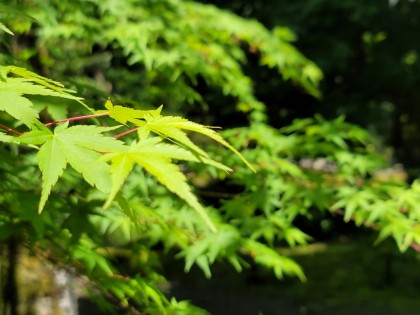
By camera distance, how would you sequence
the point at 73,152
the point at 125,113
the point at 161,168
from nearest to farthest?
→ the point at 161,168
the point at 73,152
the point at 125,113

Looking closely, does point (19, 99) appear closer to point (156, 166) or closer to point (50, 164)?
point (50, 164)

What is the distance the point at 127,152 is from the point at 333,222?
13.1m

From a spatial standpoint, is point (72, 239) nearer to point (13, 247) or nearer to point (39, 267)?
point (13, 247)

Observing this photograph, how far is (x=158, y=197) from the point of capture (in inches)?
119

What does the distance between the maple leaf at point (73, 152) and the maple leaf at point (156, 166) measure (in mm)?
55

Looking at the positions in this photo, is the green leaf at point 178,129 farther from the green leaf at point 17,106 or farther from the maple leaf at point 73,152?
the green leaf at point 17,106

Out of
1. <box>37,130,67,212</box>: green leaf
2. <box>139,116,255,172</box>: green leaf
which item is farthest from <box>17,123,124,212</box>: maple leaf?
<box>139,116,255,172</box>: green leaf

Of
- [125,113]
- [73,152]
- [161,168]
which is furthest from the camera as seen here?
[125,113]

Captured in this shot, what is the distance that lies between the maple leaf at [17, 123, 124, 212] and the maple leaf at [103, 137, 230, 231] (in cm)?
6

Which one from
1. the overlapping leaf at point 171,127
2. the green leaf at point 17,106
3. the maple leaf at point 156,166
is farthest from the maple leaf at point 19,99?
the maple leaf at point 156,166

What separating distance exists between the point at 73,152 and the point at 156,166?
240 millimetres

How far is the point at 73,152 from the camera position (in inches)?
45.7

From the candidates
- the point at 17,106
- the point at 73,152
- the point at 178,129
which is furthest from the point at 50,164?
the point at 178,129

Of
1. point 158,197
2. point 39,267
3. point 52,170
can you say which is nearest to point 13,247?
point 158,197
